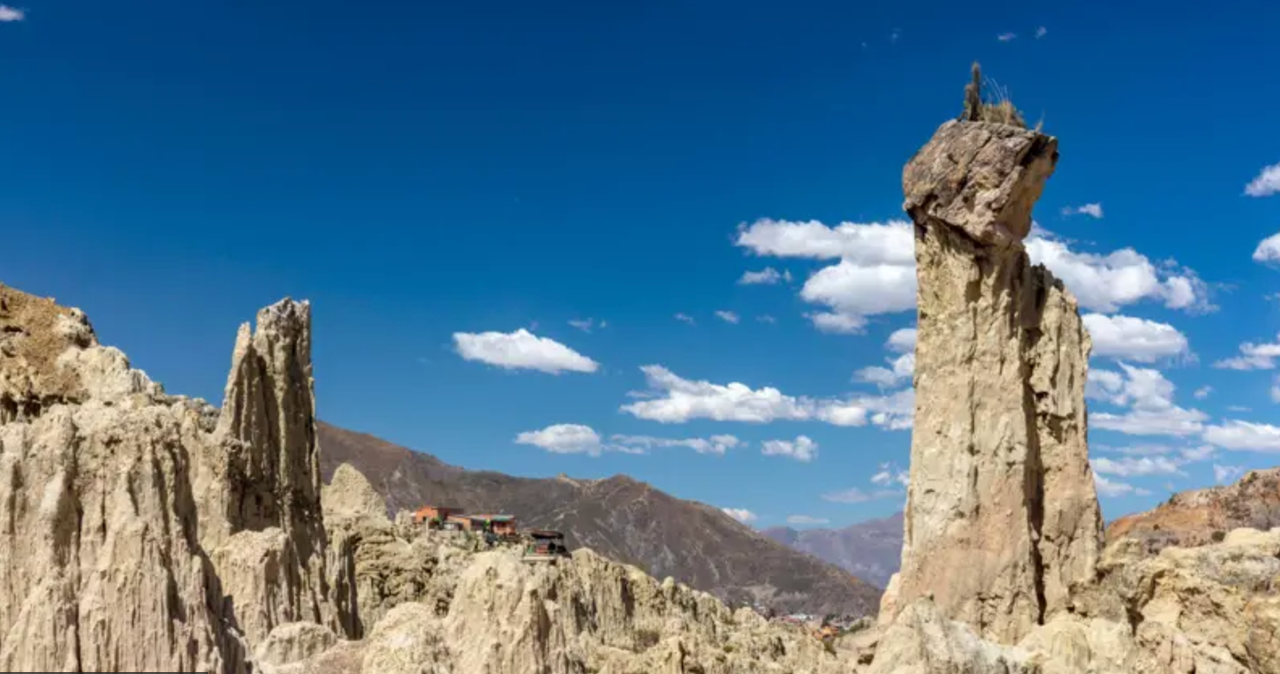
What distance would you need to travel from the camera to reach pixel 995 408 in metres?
30.0

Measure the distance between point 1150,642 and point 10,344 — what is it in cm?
2214

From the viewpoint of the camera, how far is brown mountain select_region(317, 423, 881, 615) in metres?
151

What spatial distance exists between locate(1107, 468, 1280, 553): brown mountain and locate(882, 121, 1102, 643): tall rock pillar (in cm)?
2012

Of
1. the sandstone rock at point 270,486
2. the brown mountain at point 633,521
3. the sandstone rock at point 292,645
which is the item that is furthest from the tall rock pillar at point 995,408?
the brown mountain at point 633,521

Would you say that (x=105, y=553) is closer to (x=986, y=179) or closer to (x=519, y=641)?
(x=519, y=641)

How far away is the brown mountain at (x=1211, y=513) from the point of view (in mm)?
51000

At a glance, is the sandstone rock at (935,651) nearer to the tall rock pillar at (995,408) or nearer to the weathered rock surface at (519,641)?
the weathered rock surface at (519,641)

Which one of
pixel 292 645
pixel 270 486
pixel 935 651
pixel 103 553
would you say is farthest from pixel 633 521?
pixel 103 553

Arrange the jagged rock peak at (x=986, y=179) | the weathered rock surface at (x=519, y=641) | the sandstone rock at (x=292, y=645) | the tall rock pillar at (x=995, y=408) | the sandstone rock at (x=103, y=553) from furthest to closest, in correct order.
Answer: the jagged rock peak at (x=986, y=179) < the tall rock pillar at (x=995, y=408) < the sandstone rock at (x=292, y=645) < the weathered rock surface at (x=519, y=641) < the sandstone rock at (x=103, y=553)

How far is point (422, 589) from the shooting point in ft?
115

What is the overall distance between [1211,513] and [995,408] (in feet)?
106

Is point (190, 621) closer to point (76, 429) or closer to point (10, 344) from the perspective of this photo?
point (76, 429)

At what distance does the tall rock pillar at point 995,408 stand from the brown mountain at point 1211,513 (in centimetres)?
2012

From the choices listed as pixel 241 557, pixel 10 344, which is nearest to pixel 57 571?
pixel 241 557
